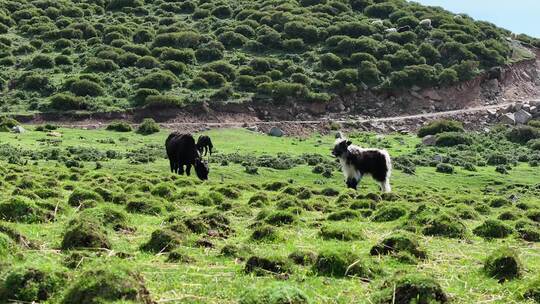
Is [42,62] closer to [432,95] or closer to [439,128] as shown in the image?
[439,128]

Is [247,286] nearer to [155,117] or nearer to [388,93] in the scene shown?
[155,117]

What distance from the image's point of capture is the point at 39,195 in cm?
1805

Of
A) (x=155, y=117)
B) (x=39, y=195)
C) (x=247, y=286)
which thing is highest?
(x=247, y=286)

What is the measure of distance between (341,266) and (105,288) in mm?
3909

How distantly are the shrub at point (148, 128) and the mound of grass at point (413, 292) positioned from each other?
4105 cm

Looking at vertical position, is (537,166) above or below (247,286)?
below

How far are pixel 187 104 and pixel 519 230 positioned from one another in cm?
4249

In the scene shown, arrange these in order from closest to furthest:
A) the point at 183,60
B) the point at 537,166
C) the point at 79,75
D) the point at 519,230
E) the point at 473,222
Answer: the point at 519,230
the point at 473,222
the point at 537,166
the point at 79,75
the point at 183,60

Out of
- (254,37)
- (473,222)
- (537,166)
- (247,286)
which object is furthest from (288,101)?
(247,286)

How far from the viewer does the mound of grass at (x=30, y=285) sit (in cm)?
791

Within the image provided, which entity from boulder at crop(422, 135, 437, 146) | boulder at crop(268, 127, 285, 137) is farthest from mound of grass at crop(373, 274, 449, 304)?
boulder at crop(422, 135, 437, 146)

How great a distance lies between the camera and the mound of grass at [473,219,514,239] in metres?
14.8

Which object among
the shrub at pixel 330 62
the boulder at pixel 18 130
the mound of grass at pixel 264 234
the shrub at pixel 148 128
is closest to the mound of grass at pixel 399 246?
the mound of grass at pixel 264 234

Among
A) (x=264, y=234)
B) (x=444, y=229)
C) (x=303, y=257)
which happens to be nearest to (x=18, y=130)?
(x=264, y=234)
